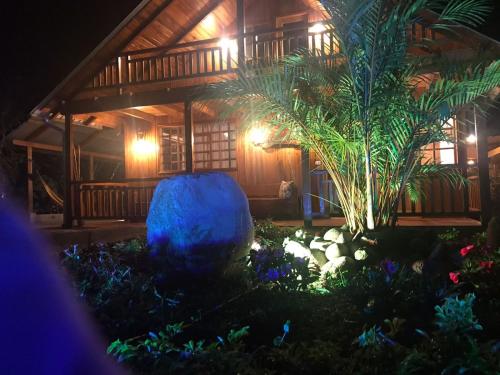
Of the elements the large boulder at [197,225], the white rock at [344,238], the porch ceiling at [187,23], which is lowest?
the white rock at [344,238]

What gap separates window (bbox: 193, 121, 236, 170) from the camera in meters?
10.5

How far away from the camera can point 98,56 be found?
28.8 feet

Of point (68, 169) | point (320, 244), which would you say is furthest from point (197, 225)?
point (68, 169)

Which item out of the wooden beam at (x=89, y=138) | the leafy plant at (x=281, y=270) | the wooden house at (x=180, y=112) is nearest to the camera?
→ the leafy plant at (x=281, y=270)

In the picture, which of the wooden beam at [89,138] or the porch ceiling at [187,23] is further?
the wooden beam at [89,138]

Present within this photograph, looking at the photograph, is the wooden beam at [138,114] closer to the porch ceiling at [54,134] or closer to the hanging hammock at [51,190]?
the porch ceiling at [54,134]

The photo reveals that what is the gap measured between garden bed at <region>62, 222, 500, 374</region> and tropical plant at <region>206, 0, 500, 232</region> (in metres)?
0.82

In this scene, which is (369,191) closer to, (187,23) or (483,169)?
(483,169)

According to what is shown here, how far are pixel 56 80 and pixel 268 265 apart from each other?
732 cm

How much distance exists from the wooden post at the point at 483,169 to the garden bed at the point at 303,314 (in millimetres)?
2520

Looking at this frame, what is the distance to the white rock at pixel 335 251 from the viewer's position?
4.24 meters

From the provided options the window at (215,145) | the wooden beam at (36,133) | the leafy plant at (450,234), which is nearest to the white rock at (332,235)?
the leafy plant at (450,234)

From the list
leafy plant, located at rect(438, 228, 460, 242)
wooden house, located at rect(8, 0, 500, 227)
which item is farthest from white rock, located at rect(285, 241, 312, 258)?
wooden house, located at rect(8, 0, 500, 227)

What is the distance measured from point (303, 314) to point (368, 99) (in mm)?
2470
